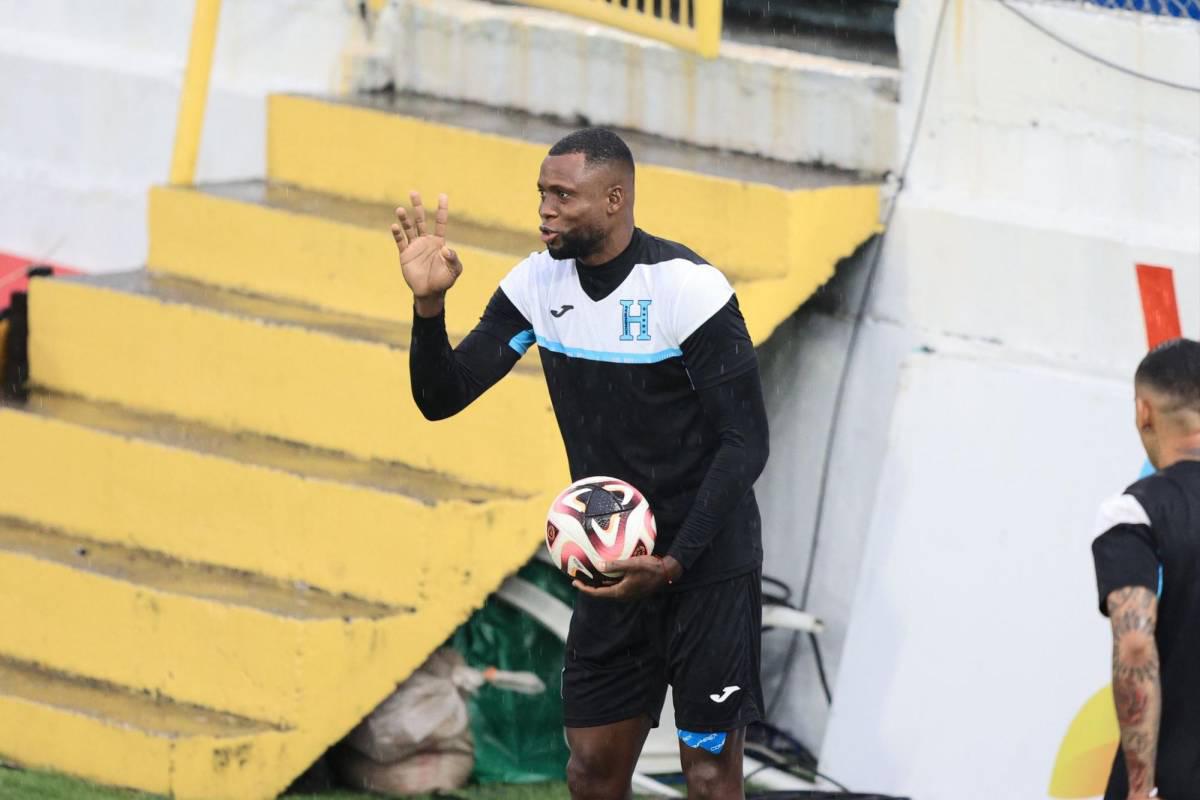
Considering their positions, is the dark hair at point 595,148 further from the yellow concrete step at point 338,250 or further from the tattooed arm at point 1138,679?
the yellow concrete step at point 338,250

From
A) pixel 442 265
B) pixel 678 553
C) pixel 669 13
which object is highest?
pixel 669 13

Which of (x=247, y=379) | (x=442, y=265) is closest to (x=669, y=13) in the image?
(x=247, y=379)

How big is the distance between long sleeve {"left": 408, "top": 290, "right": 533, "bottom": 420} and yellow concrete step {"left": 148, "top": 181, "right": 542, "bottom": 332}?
2243mm

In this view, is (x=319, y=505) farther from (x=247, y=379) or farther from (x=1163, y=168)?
(x=1163, y=168)

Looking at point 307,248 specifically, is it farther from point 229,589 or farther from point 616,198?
point 616,198

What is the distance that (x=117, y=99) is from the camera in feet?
34.5

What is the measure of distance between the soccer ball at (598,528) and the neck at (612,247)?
589 millimetres

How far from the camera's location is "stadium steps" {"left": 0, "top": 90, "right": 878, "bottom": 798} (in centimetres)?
706

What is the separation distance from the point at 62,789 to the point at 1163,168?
14.4ft

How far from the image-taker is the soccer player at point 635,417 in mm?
5328

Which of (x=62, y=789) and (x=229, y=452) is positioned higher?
(x=229, y=452)

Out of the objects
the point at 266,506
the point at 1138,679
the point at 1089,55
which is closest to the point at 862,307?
the point at 1089,55

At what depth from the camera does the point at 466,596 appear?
7.18m

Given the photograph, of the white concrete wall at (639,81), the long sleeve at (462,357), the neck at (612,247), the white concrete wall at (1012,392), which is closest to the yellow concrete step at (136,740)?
the long sleeve at (462,357)
